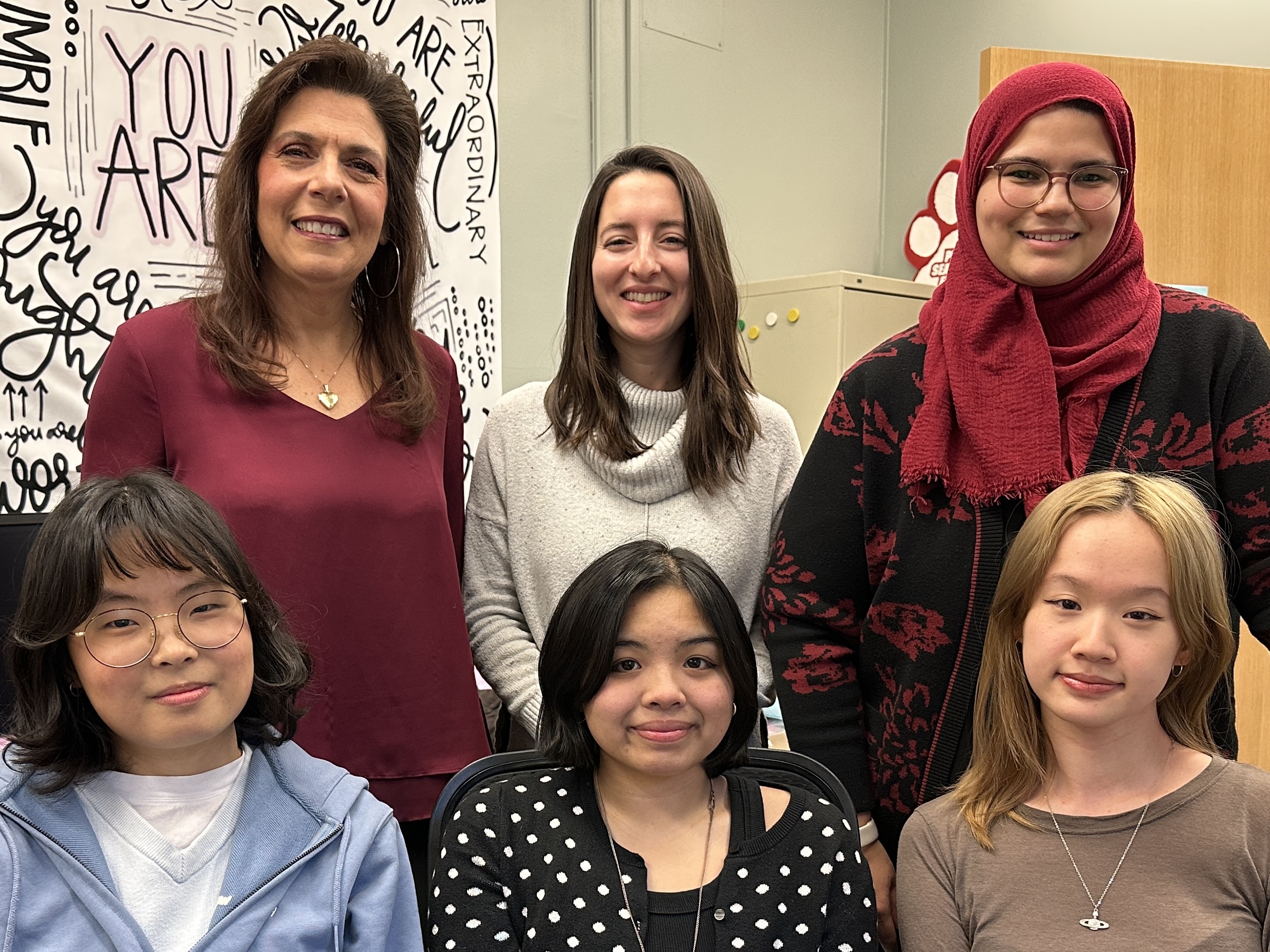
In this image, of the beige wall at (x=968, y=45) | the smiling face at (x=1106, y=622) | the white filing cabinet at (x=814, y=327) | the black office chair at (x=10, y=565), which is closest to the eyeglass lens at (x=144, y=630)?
the black office chair at (x=10, y=565)

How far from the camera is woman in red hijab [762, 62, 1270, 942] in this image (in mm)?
1433

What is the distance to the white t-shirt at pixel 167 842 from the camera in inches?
47.8

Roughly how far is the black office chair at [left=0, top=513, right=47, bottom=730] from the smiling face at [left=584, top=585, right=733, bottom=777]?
0.84m

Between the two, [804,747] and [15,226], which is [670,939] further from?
[15,226]

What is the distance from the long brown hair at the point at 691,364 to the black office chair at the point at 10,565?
78 centimetres

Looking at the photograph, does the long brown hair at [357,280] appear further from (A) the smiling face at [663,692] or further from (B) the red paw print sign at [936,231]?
(B) the red paw print sign at [936,231]

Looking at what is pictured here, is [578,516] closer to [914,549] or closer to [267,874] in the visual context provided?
[914,549]

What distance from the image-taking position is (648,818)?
4.69ft

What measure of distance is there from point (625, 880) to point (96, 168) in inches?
70.1

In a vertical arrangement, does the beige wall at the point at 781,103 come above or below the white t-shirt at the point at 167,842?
above

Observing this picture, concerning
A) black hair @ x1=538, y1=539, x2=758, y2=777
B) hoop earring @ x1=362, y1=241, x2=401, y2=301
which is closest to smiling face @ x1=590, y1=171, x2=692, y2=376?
hoop earring @ x1=362, y1=241, x2=401, y2=301

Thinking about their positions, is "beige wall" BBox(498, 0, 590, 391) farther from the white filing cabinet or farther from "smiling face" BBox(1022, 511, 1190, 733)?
"smiling face" BBox(1022, 511, 1190, 733)

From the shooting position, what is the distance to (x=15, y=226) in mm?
2180

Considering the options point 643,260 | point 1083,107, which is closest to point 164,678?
point 643,260
